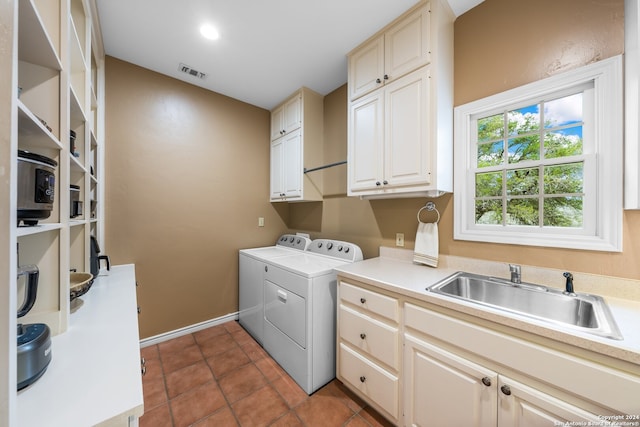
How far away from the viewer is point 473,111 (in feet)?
5.51

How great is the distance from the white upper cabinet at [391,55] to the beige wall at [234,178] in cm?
36

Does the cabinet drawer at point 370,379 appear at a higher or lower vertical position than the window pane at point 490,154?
lower

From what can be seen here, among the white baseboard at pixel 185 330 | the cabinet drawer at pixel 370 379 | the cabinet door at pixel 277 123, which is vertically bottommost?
the white baseboard at pixel 185 330

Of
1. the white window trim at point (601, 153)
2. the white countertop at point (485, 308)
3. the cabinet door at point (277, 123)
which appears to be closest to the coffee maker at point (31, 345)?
the white countertop at point (485, 308)

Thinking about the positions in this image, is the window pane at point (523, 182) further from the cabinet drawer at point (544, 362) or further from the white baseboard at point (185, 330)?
the white baseboard at point (185, 330)

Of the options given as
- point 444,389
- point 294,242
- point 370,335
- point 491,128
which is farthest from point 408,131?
point 294,242

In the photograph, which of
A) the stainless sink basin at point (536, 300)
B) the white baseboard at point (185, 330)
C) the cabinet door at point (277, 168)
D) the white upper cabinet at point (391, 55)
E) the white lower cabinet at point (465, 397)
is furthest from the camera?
the cabinet door at point (277, 168)

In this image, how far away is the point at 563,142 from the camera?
4.66 ft

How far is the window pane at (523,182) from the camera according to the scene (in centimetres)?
152

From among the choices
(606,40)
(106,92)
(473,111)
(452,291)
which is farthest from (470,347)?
(106,92)

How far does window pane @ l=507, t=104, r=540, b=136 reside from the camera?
4.97 ft

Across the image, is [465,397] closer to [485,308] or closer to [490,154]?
[485,308]

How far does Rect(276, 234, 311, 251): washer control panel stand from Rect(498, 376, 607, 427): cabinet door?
2.00 meters

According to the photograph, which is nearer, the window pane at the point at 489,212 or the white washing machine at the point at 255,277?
the window pane at the point at 489,212
